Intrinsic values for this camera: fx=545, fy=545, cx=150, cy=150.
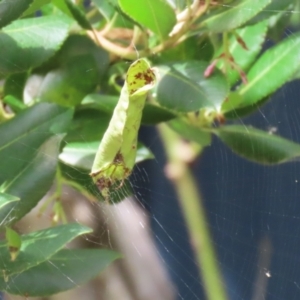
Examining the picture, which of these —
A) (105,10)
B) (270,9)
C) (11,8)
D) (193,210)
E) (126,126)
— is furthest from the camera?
(193,210)

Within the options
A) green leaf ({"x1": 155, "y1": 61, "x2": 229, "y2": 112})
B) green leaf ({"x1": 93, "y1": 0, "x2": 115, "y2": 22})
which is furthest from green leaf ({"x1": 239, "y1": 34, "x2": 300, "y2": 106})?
green leaf ({"x1": 93, "y1": 0, "x2": 115, "y2": 22})

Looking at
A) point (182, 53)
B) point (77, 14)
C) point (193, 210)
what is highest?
point (77, 14)

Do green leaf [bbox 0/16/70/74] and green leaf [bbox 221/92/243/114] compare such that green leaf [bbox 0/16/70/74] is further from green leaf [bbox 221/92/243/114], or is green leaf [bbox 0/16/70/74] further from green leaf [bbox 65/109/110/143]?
green leaf [bbox 221/92/243/114]

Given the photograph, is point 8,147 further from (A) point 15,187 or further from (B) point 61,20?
(B) point 61,20

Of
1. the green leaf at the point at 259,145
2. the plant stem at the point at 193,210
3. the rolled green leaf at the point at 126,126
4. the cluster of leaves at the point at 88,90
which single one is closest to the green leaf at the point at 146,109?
the cluster of leaves at the point at 88,90

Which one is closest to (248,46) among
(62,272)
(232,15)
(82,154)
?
(232,15)

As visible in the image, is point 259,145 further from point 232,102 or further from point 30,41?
point 30,41
